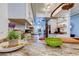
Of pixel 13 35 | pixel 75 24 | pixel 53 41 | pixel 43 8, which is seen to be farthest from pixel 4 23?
pixel 75 24

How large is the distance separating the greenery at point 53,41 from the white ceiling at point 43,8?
284 millimetres

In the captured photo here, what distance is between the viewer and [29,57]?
50.3 inches

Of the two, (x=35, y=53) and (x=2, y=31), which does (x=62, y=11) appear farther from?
(x=2, y=31)

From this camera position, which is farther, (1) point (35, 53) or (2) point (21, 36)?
(2) point (21, 36)

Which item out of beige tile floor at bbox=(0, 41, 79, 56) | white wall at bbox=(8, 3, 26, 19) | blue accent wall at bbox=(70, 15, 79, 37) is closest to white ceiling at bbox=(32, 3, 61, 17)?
white wall at bbox=(8, 3, 26, 19)

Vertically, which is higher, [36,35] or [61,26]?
[61,26]

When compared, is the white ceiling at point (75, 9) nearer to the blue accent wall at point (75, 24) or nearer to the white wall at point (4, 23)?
the blue accent wall at point (75, 24)

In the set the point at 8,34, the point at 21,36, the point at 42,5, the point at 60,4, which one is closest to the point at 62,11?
the point at 60,4

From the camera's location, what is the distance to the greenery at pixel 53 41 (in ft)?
4.30

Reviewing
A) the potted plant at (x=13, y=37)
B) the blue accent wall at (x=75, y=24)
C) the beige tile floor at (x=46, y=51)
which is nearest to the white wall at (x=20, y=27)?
the potted plant at (x=13, y=37)

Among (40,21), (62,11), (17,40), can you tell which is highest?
(62,11)

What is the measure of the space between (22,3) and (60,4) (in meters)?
0.44

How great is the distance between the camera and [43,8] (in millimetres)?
1355

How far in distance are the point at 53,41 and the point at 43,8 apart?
402 mm
